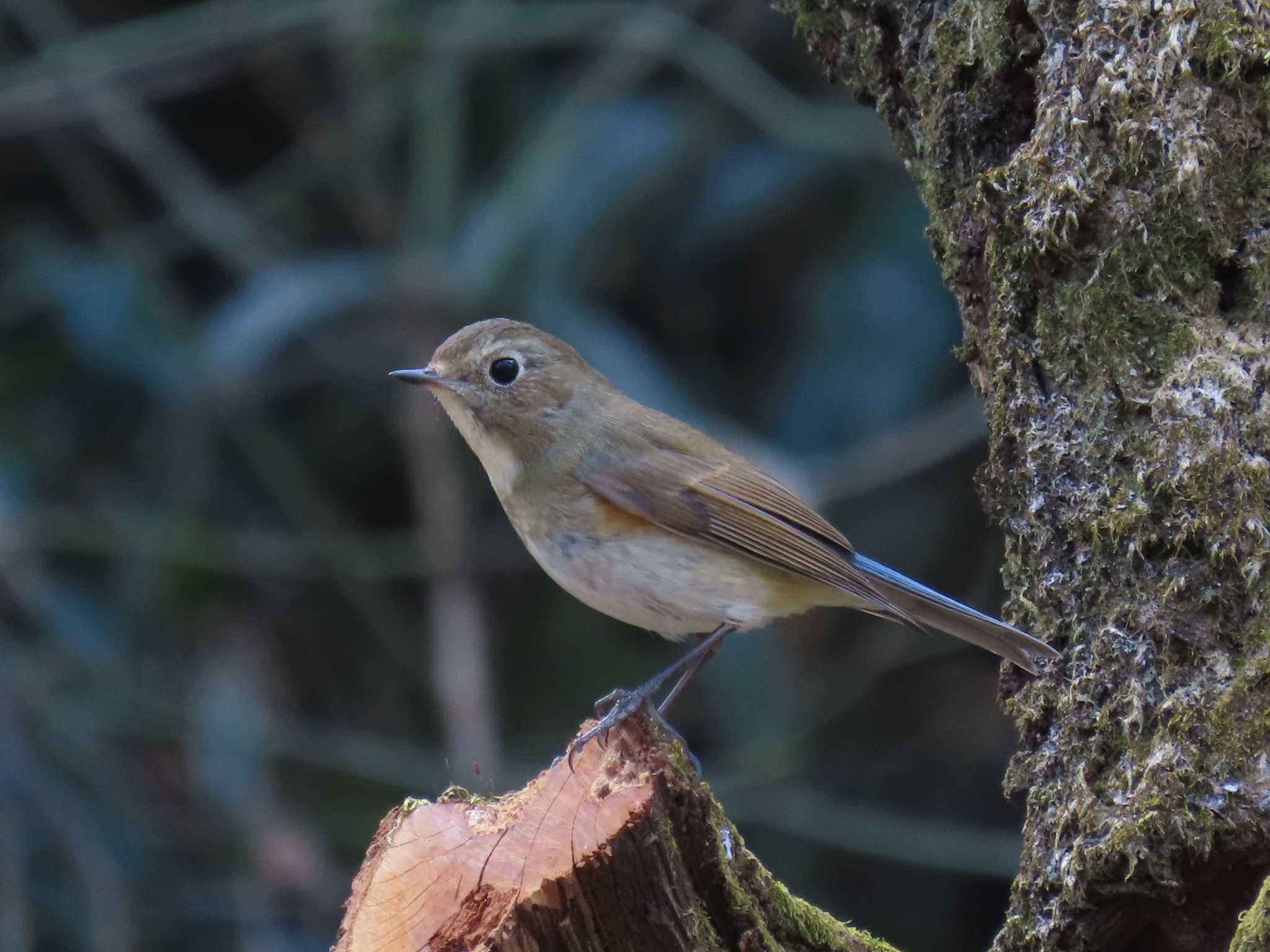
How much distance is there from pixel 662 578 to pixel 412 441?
2.54 metres

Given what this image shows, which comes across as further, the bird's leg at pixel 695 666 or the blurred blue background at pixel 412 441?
the blurred blue background at pixel 412 441

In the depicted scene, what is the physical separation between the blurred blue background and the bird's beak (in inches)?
60.2

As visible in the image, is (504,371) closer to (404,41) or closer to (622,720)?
(622,720)

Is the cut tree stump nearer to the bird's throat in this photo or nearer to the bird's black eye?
the bird's throat

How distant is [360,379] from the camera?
5988mm

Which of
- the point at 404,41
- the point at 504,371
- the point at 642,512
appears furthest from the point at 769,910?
the point at 404,41

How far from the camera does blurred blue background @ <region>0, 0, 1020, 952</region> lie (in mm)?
5312

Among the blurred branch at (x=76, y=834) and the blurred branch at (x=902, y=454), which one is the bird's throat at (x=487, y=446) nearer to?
the blurred branch at (x=902, y=454)

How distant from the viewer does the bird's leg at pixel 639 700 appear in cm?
271

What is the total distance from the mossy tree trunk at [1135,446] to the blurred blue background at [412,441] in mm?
2346

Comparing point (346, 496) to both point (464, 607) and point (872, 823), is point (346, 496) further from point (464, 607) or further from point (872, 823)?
point (872, 823)

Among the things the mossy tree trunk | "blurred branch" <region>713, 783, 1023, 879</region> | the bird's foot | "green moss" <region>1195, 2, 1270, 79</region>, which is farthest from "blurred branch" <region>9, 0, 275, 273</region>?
"green moss" <region>1195, 2, 1270, 79</region>

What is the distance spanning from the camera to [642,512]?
3473 millimetres

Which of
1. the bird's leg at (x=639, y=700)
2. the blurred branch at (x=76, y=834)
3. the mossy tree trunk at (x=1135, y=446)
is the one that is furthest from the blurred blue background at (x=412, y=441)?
the mossy tree trunk at (x=1135, y=446)
